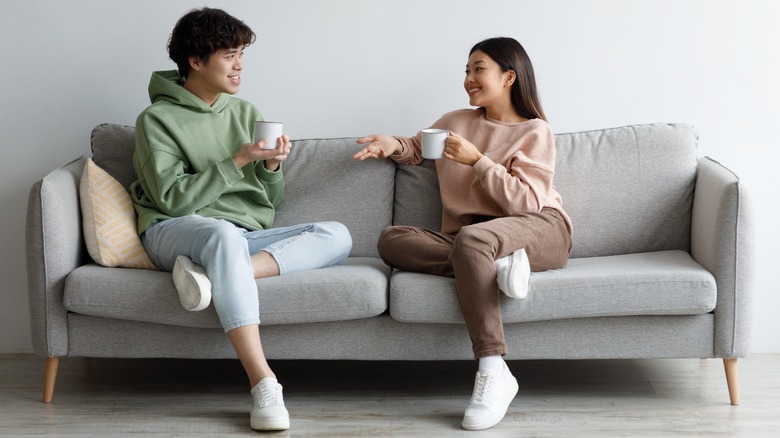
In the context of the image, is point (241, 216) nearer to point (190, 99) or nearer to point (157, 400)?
point (190, 99)

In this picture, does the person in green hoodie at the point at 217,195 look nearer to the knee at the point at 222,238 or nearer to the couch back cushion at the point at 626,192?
the knee at the point at 222,238

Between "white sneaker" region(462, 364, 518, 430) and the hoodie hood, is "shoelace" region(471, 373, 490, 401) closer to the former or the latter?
"white sneaker" region(462, 364, 518, 430)

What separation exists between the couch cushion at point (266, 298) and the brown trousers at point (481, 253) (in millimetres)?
143

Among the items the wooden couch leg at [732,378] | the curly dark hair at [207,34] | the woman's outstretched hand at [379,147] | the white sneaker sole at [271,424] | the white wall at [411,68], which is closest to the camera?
the white sneaker sole at [271,424]

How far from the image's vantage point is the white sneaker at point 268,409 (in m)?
2.33

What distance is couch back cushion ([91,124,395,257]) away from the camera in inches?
117

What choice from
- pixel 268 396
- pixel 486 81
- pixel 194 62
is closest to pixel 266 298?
pixel 268 396

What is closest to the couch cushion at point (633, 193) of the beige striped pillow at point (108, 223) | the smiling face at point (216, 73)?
the smiling face at point (216, 73)

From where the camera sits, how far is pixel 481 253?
96.0 inches

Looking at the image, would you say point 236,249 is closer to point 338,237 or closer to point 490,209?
point 338,237

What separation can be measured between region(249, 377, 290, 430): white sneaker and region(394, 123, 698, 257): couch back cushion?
32.7 inches

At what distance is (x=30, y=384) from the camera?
2871 mm

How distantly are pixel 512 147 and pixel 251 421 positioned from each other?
1.12 meters

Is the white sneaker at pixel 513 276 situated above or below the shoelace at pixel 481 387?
above
